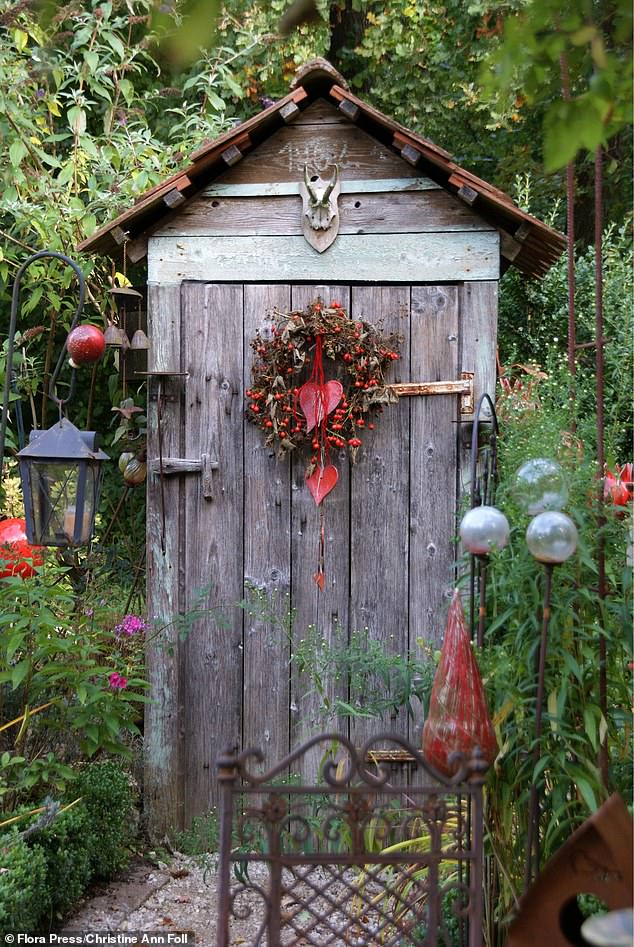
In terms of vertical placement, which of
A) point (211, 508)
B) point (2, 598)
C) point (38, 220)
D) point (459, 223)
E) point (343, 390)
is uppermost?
point (38, 220)

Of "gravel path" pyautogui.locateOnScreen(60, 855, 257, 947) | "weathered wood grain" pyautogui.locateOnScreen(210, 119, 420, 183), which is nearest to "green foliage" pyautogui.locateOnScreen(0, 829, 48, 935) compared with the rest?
"gravel path" pyautogui.locateOnScreen(60, 855, 257, 947)

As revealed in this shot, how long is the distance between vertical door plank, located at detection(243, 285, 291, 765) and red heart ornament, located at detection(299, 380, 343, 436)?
0.28 meters

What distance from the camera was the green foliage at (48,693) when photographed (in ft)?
11.9

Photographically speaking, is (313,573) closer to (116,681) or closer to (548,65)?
(116,681)

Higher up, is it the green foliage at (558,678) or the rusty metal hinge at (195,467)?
the rusty metal hinge at (195,467)

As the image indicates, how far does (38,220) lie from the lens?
18.4ft

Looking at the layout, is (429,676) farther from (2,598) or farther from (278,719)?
(2,598)

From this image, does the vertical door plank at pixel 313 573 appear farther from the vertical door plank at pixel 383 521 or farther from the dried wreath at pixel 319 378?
the dried wreath at pixel 319 378

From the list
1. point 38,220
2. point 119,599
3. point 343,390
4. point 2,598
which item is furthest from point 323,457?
point 38,220

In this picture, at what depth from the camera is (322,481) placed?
4406 millimetres

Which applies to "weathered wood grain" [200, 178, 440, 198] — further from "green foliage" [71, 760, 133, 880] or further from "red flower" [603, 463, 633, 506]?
"green foliage" [71, 760, 133, 880]

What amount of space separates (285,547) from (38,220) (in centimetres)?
262

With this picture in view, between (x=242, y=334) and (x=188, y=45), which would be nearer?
(x=188, y=45)

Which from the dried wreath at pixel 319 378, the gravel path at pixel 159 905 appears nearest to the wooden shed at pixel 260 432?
the dried wreath at pixel 319 378
